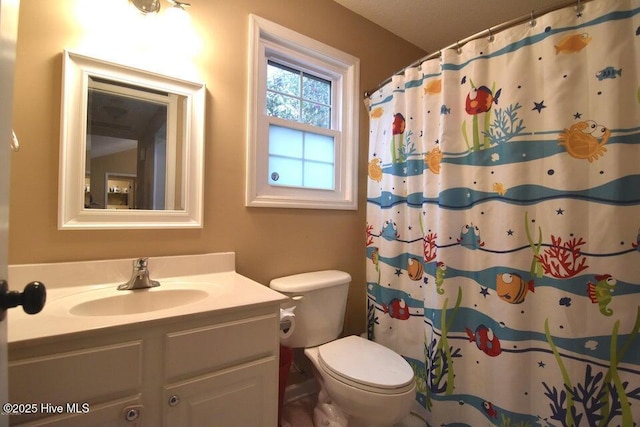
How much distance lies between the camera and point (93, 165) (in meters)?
1.07

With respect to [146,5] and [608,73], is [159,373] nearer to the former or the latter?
[146,5]

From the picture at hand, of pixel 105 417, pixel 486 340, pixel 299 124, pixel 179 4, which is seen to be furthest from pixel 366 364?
pixel 179 4

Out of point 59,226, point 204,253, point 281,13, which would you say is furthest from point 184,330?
point 281,13

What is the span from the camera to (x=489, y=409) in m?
1.16

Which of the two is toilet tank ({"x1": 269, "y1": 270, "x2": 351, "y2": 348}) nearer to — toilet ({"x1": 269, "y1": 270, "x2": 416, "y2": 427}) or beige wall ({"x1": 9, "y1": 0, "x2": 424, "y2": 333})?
toilet ({"x1": 269, "y1": 270, "x2": 416, "y2": 427})

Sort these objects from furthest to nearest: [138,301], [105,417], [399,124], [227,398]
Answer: [399,124] < [138,301] < [227,398] < [105,417]

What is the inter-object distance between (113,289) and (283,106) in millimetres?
1211

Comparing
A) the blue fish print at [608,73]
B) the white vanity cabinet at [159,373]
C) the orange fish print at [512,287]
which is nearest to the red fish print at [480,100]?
the blue fish print at [608,73]

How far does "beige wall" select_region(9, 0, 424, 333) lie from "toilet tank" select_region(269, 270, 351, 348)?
145 millimetres

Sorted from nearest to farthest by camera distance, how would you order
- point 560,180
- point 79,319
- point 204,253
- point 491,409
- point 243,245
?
point 79,319 → point 560,180 → point 491,409 → point 204,253 → point 243,245

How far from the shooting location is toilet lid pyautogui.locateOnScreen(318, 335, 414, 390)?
1.11m

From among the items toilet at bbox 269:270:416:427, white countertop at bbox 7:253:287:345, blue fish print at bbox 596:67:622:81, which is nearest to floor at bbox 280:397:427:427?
toilet at bbox 269:270:416:427

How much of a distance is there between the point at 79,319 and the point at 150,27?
3.78 feet

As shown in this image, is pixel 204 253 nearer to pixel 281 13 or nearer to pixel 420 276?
pixel 420 276
